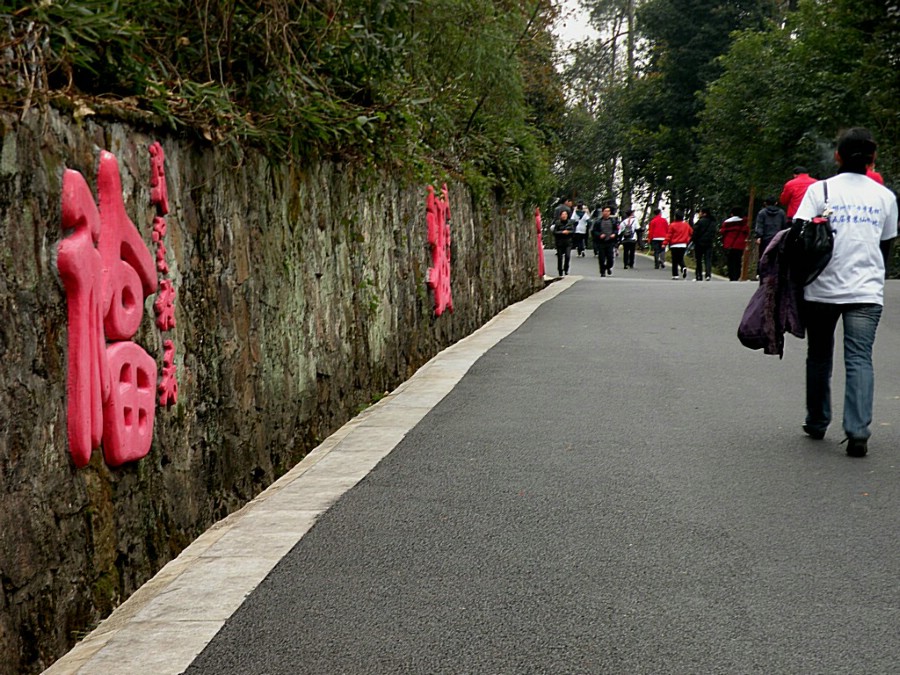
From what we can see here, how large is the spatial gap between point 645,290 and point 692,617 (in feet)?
56.8

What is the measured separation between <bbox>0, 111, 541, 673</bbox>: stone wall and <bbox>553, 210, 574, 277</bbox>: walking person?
1998 centimetres

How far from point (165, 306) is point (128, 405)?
654 millimetres

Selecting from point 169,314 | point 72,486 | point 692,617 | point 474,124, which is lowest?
point 692,617

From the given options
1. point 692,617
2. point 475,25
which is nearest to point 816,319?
point 692,617

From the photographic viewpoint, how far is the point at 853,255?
25.2 ft

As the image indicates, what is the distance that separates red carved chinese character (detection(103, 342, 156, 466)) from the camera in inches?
191

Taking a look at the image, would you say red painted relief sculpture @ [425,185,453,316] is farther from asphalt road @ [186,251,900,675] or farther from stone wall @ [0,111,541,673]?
asphalt road @ [186,251,900,675]

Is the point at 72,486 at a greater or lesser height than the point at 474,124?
lesser

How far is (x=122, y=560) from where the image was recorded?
16.4ft

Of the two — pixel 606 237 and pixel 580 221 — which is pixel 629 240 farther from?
pixel 606 237

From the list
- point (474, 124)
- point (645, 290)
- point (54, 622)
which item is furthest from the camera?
point (645, 290)

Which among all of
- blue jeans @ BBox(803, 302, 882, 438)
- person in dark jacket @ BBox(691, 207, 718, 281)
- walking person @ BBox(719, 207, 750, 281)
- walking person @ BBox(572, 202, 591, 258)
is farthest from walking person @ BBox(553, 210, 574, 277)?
blue jeans @ BBox(803, 302, 882, 438)

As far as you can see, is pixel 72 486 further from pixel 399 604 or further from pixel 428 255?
pixel 428 255

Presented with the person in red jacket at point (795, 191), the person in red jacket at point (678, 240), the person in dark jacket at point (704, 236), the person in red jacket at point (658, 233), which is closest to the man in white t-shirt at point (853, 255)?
the person in red jacket at point (795, 191)
